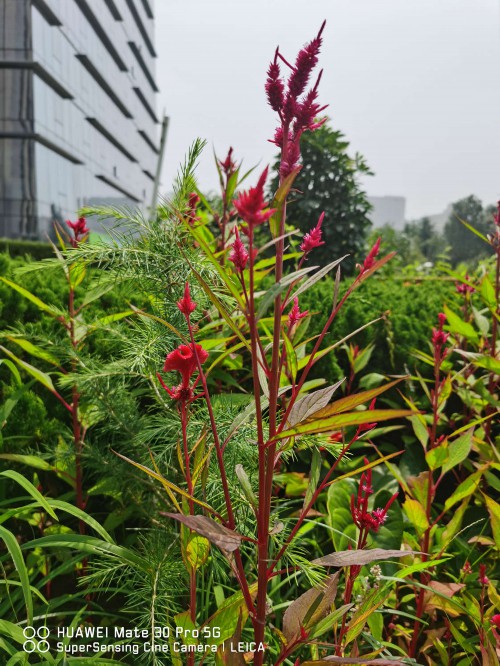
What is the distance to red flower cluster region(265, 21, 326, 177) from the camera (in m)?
0.75

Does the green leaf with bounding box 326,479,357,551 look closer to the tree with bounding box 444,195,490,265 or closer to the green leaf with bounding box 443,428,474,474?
the green leaf with bounding box 443,428,474,474

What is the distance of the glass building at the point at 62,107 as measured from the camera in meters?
23.2

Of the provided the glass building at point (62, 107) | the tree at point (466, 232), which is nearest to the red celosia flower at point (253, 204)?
the glass building at point (62, 107)

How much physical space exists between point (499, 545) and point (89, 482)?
4.28 feet

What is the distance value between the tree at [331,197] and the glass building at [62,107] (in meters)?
8.75

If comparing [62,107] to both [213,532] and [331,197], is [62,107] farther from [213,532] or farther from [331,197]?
[213,532]

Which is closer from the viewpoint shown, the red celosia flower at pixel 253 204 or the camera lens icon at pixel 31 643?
the red celosia flower at pixel 253 204

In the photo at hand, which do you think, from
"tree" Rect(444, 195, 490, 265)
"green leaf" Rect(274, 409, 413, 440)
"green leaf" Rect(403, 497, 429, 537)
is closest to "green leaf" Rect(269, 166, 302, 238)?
"green leaf" Rect(274, 409, 413, 440)

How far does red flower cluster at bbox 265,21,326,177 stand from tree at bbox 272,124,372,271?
17.9 ft

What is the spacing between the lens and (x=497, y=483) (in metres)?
1.58

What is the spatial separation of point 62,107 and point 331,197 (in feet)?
83.9

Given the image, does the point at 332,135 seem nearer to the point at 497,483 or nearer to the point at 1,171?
the point at 497,483

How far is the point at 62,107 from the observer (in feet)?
90.7

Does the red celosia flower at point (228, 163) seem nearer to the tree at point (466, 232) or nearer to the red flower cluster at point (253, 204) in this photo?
the red flower cluster at point (253, 204)
